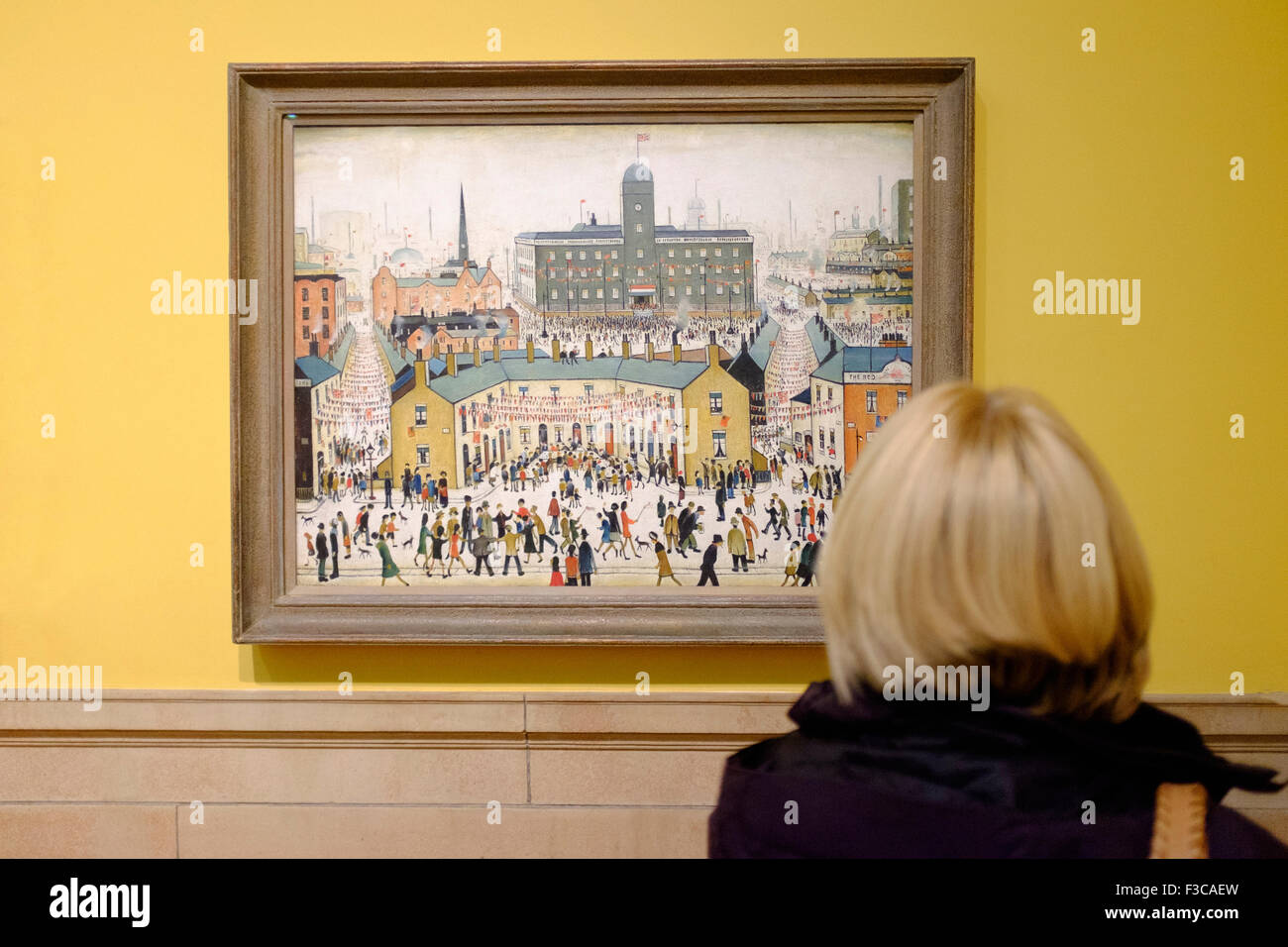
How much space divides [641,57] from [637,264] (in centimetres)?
48

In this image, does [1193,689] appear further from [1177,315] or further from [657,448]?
[657,448]

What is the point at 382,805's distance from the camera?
2053mm

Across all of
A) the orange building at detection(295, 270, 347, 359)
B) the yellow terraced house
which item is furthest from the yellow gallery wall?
the yellow terraced house

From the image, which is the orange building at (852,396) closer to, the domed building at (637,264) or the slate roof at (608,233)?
the domed building at (637,264)

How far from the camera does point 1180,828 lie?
30.0 inches

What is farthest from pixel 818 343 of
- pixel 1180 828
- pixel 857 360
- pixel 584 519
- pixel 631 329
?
pixel 1180 828

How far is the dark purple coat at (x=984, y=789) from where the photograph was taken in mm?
769

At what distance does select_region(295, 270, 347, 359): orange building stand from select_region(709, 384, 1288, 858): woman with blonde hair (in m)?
1.57

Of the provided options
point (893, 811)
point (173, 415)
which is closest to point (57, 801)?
point (173, 415)

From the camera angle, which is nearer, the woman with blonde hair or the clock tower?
the woman with blonde hair

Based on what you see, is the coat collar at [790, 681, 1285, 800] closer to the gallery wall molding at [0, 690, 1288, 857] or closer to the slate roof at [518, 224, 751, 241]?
the gallery wall molding at [0, 690, 1288, 857]

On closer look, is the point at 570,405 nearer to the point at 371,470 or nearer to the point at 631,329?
the point at 631,329

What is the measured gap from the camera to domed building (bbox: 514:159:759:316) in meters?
2.02

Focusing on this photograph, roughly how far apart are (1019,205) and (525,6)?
1.22m
